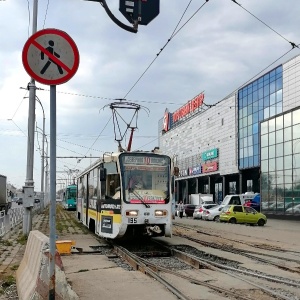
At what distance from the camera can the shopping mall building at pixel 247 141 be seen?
4081 cm

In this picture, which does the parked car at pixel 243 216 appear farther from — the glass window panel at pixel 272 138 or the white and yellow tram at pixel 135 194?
the white and yellow tram at pixel 135 194

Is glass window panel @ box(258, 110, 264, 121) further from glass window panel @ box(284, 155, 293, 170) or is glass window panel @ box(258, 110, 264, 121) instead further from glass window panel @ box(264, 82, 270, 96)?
glass window panel @ box(284, 155, 293, 170)

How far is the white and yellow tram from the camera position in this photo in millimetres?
13812

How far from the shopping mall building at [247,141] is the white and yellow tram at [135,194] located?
26.8 m

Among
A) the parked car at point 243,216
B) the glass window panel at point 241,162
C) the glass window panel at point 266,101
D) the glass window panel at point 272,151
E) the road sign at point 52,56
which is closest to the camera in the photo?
the road sign at point 52,56

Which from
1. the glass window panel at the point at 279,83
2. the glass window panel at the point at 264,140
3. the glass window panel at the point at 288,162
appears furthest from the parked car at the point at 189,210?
the glass window panel at the point at 279,83

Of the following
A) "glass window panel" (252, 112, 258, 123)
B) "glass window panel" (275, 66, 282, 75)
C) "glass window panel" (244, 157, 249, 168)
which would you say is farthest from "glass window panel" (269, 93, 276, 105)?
"glass window panel" (244, 157, 249, 168)

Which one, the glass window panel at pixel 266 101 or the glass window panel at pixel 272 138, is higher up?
the glass window panel at pixel 266 101

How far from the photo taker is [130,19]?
865 cm

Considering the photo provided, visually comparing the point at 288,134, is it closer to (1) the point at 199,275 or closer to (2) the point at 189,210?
(2) the point at 189,210

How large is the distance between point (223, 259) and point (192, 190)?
82.3 metres

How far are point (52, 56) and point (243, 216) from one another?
Answer: 2871 centimetres

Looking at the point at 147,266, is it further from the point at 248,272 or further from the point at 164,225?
the point at 164,225

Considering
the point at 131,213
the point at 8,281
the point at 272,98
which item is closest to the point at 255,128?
the point at 272,98
